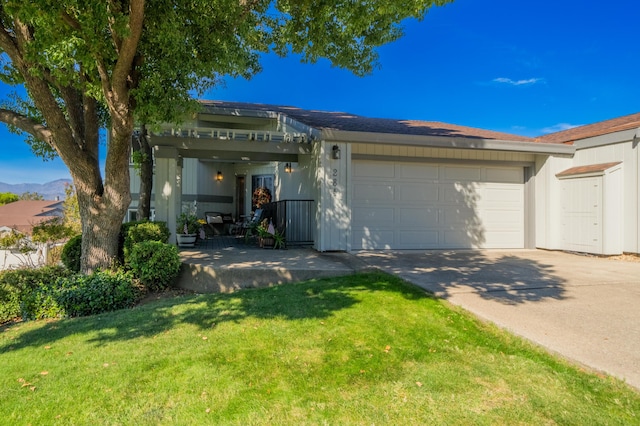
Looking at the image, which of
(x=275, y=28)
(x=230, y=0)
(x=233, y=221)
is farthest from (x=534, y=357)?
(x=233, y=221)

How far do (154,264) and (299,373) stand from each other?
4.19m

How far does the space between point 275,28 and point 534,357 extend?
772cm

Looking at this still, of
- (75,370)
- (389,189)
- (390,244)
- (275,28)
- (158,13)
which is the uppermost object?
(275,28)

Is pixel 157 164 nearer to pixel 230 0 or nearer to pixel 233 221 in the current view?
pixel 230 0

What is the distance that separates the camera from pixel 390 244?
29.4 ft

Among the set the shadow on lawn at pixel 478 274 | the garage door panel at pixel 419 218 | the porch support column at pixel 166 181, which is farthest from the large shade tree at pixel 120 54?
the shadow on lawn at pixel 478 274

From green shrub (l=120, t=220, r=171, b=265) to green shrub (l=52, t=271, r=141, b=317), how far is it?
742 mm

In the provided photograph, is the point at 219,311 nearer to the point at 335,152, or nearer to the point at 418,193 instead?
the point at 335,152

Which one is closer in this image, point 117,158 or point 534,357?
point 534,357

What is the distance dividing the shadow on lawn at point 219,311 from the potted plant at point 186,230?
4.26m

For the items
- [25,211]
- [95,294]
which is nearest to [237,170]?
[95,294]

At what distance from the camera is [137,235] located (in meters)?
6.85

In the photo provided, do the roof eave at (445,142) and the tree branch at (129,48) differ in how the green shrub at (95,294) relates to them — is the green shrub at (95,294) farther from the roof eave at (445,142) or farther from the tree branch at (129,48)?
the roof eave at (445,142)

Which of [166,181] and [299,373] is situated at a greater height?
[166,181]
